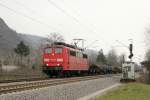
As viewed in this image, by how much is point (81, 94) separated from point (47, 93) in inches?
214

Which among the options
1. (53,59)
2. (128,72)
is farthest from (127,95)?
(128,72)

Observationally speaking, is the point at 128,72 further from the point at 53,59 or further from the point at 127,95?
the point at 127,95

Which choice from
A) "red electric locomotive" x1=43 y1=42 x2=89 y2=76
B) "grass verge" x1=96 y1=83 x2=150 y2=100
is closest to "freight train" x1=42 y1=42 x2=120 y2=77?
"red electric locomotive" x1=43 y1=42 x2=89 y2=76

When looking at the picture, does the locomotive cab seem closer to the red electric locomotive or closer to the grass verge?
the red electric locomotive

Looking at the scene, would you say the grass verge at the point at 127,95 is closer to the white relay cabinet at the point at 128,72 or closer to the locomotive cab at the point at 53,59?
the locomotive cab at the point at 53,59

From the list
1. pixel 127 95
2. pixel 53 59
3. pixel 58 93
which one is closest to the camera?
pixel 58 93

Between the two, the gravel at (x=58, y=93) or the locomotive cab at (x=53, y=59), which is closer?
the gravel at (x=58, y=93)

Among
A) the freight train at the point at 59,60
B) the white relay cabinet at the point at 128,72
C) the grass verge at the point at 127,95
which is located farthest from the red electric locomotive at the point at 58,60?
the grass verge at the point at 127,95

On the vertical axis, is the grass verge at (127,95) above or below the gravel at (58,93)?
below

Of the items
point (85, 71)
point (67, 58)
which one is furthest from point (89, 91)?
point (85, 71)

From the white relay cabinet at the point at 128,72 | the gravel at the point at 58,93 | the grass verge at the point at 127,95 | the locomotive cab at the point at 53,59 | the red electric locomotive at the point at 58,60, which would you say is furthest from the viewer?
the white relay cabinet at the point at 128,72

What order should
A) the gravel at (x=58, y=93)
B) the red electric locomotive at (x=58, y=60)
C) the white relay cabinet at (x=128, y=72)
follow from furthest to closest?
the white relay cabinet at (x=128, y=72) < the red electric locomotive at (x=58, y=60) < the gravel at (x=58, y=93)

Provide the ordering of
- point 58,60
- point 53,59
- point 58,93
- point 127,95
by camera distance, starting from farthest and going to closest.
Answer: point 53,59 → point 58,60 → point 127,95 → point 58,93

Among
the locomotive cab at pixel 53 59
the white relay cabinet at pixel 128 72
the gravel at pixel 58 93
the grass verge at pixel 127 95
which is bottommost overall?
the grass verge at pixel 127 95
